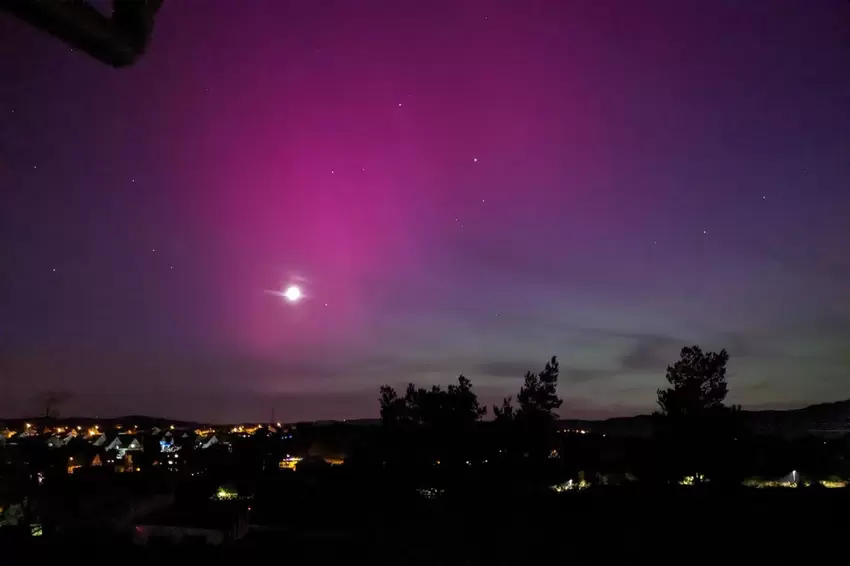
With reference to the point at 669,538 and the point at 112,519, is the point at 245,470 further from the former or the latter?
the point at 669,538

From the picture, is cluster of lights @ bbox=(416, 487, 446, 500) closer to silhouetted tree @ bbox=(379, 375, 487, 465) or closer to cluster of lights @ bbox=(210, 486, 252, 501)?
silhouetted tree @ bbox=(379, 375, 487, 465)

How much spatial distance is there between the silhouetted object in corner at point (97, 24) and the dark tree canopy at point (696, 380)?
30265mm

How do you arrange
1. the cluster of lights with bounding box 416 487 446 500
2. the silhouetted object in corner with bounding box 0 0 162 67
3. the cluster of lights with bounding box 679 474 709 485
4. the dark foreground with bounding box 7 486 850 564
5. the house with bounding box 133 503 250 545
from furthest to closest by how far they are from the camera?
the cluster of lights with bounding box 679 474 709 485 < the cluster of lights with bounding box 416 487 446 500 < the house with bounding box 133 503 250 545 < the dark foreground with bounding box 7 486 850 564 < the silhouetted object in corner with bounding box 0 0 162 67

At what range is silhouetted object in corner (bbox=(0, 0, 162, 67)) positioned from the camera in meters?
2.24

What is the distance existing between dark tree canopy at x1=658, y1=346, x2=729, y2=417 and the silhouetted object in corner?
99.3 feet

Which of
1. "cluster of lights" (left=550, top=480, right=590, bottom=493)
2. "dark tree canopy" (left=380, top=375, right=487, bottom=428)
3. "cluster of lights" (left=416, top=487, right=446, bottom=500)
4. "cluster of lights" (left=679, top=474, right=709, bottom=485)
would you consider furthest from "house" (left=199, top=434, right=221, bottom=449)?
"cluster of lights" (left=679, top=474, right=709, bottom=485)

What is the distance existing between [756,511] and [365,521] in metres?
12.2

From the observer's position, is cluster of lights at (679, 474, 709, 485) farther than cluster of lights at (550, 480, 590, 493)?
Yes

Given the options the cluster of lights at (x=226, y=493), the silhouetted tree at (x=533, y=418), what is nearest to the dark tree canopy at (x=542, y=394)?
the silhouetted tree at (x=533, y=418)

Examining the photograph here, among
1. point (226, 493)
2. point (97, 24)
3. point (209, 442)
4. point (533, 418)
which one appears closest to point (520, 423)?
point (533, 418)

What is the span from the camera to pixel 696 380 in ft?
99.6

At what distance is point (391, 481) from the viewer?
941 inches

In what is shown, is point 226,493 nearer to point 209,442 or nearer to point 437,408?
point 437,408

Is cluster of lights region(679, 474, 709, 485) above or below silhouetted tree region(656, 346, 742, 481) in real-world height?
below
